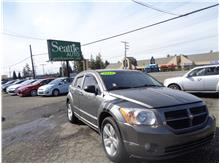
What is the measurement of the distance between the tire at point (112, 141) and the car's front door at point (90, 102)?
0.59m

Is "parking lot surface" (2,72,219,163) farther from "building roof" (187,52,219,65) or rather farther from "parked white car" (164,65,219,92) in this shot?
"building roof" (187,52,219,65)

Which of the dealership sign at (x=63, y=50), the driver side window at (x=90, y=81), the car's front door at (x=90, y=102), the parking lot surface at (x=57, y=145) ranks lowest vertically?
the parking lot surface at (x=57, y=145)

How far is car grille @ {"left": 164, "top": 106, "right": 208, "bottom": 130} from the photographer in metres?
3.58

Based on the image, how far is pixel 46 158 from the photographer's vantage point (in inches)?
174

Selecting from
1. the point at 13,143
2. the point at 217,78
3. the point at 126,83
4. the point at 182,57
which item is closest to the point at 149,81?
the point at 126,83

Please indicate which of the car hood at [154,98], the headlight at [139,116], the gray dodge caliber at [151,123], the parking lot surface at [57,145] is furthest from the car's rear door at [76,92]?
the headlight at [139,116]

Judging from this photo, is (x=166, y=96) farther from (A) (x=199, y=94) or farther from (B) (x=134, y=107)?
(A) (x=199, y=94)

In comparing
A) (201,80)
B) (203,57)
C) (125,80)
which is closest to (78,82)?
(125,80)

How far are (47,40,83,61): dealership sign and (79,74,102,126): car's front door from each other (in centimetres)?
2063

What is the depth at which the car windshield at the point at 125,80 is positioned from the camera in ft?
16.7

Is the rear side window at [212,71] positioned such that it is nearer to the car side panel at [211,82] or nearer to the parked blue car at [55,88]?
the car side panel at [211,82]

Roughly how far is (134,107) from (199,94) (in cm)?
833

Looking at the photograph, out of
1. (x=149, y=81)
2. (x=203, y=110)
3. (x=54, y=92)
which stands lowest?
(x=54, y=92)

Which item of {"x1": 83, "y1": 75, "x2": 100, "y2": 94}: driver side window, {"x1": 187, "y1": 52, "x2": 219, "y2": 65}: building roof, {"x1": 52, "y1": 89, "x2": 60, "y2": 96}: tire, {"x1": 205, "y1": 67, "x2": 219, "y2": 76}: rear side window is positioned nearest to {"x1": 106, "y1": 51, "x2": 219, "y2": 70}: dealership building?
{"x1": 187, "y1": 52, "x2": 219, "y2": 65}: building roof
